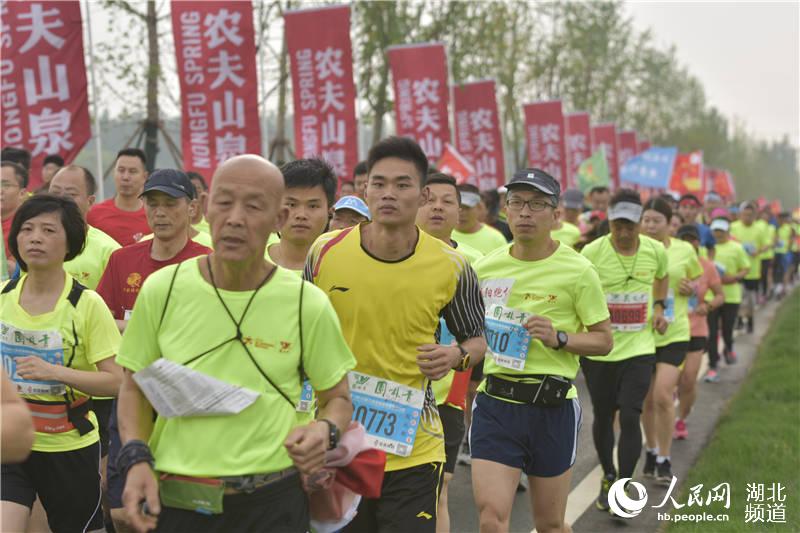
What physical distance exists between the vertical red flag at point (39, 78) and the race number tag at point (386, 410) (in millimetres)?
8026

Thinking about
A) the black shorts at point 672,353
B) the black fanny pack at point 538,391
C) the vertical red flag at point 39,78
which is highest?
the vertical red flag at point 39,78

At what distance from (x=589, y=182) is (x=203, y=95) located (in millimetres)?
11267

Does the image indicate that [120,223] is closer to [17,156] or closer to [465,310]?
[17,156]

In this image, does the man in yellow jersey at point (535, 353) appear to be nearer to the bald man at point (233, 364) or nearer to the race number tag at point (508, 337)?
the race number tag at point (508, 337)

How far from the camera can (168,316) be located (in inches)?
121

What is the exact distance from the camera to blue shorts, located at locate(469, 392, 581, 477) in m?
5.18

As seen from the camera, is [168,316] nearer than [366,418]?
Yes

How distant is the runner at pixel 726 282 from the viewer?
13.2 metres

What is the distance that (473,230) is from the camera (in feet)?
29.5

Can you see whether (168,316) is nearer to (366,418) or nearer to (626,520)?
(366,418)

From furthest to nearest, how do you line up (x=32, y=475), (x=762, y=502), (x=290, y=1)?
(x=290, y=1) < (x=762, y=502) < (x=32, y=475)

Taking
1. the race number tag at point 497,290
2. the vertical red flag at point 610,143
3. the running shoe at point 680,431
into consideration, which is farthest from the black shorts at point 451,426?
the vertical red flag at point 610,143

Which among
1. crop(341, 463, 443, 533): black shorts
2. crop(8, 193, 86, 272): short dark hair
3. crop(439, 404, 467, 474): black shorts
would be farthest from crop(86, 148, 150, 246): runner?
crop(341, 463, 443, 533): black shorts

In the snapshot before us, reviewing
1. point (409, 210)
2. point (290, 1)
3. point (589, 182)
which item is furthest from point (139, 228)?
point (589, 182)
